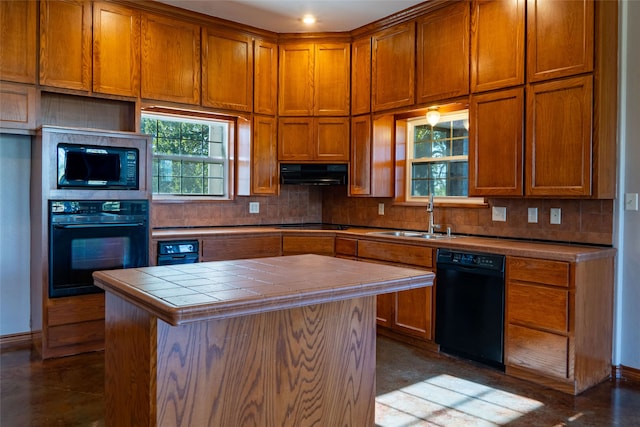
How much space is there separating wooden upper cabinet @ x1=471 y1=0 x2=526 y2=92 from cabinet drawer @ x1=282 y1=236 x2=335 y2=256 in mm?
1845

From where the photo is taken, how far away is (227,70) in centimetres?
448

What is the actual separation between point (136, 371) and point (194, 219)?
2965 mm

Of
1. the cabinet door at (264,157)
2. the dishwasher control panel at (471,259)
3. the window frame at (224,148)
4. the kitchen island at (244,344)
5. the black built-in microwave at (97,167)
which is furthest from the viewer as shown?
the cabinet door at (264,157)

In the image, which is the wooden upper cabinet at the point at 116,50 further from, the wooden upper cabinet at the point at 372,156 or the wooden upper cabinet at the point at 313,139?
the wooden upper cabinet at the point at 372,156

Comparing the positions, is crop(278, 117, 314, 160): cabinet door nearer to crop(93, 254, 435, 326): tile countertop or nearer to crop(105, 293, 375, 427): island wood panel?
crop(93, 254, 435, 326): tile countertop

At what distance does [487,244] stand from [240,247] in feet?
6.89

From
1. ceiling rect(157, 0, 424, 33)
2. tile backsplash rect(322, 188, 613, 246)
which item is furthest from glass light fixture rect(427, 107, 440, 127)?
ceiling rect(157, 0, 424, 33)

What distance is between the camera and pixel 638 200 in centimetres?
309

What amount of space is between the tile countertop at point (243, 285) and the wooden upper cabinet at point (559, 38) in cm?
200

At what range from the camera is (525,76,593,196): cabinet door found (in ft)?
9.96

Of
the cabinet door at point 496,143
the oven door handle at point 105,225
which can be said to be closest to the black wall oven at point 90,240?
the oven door handle at point 105,225

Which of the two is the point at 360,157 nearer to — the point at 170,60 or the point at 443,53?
the point at 443,53

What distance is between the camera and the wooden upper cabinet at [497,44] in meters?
3.36

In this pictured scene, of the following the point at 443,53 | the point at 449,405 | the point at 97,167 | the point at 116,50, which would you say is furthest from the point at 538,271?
the point at 116,50
